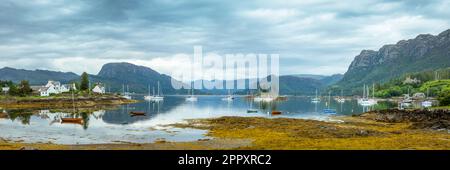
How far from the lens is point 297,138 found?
5762cm

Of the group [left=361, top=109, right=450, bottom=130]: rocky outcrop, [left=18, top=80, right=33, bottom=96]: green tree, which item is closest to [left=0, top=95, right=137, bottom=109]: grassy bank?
[left=18, top=80, right=33, bottom=96]: green tree

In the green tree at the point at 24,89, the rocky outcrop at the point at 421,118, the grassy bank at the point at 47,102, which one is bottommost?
the rocky outcrop at the point at 421,118

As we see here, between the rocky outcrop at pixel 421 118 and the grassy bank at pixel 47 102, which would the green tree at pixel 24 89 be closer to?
the grassy bank at pixel 47 102

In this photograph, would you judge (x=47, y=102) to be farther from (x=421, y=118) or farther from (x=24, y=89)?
(x=421, y=118)

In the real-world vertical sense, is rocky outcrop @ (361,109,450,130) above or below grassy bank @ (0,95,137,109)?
below

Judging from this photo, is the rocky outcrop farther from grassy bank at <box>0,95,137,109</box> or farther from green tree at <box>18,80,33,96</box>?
green tree at <box>18,80,33,96</box>

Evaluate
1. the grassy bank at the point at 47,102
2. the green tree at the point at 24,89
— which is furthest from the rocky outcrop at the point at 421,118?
the green tree at the point at 24,89

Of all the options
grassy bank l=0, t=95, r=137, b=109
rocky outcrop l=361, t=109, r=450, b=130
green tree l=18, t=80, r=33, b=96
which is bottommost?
rocky outcrop l=361, t=109, r=450, b=130

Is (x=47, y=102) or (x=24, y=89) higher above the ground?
(x=24, y=89)

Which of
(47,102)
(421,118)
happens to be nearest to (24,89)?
(47,102)

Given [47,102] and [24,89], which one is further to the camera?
[24,89]
